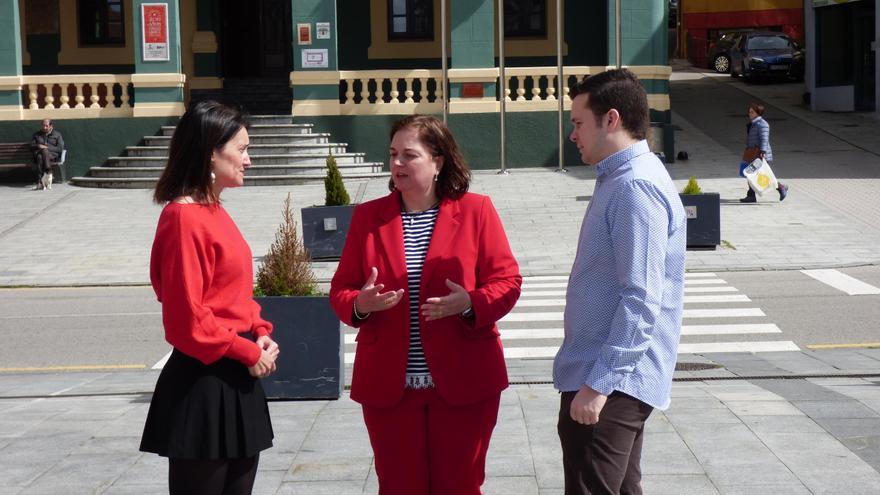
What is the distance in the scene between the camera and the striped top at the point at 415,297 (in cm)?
491

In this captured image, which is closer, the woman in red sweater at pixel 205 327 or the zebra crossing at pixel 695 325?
the woman in red sweater at pixel 205 327

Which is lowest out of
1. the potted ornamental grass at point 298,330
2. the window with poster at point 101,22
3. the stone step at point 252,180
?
the potted ornamental grass at point 298,330

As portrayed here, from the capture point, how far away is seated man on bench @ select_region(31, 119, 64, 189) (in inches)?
1029

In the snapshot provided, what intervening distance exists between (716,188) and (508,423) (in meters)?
16.6

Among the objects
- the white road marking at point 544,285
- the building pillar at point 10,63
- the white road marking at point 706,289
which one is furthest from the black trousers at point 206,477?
the building pillar at point 10,63

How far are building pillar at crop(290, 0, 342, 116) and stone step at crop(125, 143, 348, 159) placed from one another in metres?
1.06

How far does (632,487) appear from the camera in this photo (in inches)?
194

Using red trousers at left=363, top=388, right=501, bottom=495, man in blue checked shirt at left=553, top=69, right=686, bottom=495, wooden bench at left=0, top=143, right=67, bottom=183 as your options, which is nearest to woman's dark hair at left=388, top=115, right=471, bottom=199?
man in blue checked shirt at left=553, top=69, right=686, bottom=495

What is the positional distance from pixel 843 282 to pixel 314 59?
14.8 meters

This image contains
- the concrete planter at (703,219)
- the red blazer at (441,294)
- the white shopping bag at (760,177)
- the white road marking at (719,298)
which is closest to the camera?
the red blazer at (441,294)

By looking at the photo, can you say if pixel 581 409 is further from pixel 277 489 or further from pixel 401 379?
pixel 277 489

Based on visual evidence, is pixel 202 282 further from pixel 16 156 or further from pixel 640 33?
pixel 640 33

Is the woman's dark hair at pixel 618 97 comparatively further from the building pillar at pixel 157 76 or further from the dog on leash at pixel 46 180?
the building pillar at pixel 157 76

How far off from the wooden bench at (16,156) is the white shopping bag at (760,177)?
1404cm
